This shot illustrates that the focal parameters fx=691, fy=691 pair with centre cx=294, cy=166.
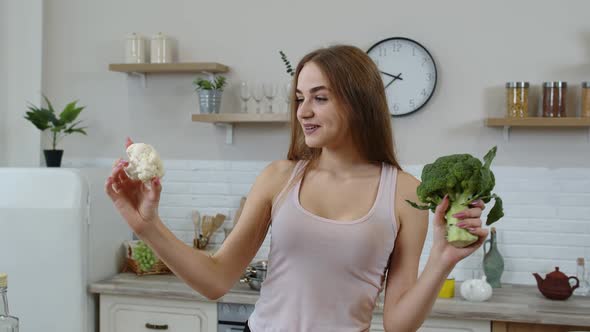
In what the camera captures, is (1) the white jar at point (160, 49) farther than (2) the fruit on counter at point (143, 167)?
Yes

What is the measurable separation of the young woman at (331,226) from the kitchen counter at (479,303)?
1337 millimetres

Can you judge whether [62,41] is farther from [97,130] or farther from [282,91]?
[282,91]

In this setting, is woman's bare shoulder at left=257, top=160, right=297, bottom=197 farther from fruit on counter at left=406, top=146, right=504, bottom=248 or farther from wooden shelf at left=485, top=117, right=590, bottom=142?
wooden shelf at left=485, top=117, right=590, bottom=142

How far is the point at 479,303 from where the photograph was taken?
299 centimetres

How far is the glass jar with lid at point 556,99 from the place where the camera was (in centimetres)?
329

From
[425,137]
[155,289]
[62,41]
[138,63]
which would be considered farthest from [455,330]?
[62,41]

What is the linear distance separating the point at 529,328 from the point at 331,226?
5.67 feet

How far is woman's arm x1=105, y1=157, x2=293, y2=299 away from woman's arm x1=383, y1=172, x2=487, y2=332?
0.31m

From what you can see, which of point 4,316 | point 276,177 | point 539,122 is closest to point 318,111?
point 276,177

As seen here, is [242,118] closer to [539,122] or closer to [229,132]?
[229,132]

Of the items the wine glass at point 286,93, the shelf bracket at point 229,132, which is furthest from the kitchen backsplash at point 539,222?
the shelf bracket at point 229,132

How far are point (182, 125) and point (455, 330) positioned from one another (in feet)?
6.13

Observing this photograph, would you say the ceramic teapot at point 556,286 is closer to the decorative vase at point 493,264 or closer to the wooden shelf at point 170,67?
the decorative vase at point 493,264

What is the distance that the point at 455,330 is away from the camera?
2.99 metres
